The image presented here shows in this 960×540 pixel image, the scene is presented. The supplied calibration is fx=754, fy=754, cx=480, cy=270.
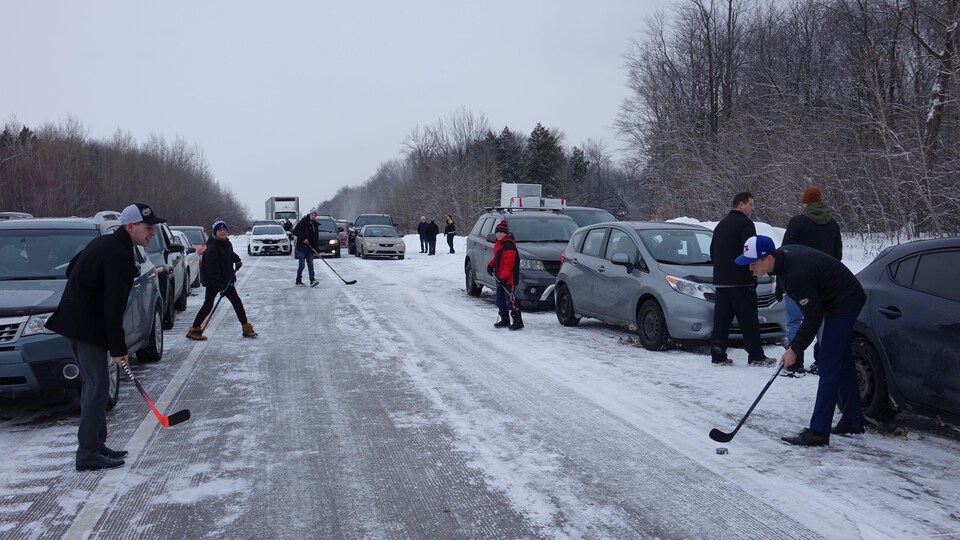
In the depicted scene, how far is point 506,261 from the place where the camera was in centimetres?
1224

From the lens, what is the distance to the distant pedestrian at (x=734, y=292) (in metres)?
8.91

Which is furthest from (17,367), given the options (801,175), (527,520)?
(801,175)

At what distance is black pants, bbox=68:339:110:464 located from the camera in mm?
5430

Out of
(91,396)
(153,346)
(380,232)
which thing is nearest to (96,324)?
(91,396)

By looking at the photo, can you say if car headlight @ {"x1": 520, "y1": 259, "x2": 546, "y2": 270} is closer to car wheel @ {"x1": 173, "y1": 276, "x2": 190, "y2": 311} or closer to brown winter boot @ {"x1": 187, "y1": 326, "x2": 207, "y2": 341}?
brown winter boot @ {"x1": 187, "y1": 326, "x2": 207, "y2": 341}

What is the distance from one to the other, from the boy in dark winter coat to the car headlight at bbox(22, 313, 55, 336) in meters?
6.85

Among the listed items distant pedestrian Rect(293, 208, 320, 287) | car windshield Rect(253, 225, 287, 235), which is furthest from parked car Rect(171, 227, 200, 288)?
car windshield Rect(253, 225, 287, 235)

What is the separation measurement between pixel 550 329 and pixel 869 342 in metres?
6.25

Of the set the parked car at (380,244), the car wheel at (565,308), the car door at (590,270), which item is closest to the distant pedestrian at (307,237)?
the car wheel at (565,308)

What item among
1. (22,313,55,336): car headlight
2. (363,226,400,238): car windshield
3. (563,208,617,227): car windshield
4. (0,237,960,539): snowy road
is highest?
(563,208,617,227): car windshield

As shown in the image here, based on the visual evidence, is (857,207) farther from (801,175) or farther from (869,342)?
(869,342)

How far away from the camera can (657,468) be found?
5383 mm

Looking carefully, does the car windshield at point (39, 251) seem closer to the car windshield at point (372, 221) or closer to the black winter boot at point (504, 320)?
the black winter boot at point (504, 320)

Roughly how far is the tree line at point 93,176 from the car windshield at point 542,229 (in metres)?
45.5
